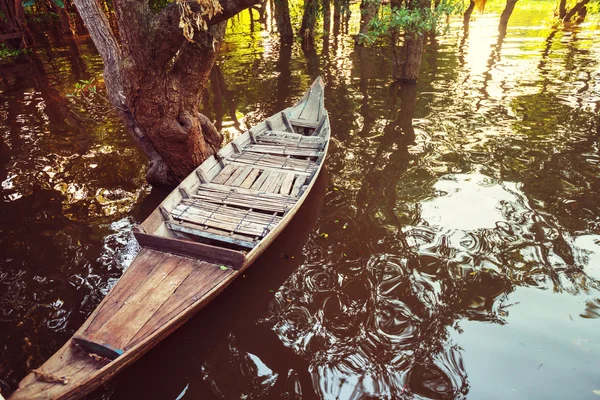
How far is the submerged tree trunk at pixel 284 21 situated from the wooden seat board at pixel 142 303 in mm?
15382

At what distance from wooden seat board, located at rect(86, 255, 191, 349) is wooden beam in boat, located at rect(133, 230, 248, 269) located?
122 mm

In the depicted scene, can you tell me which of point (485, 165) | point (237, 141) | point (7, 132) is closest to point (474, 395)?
point (485, 165)

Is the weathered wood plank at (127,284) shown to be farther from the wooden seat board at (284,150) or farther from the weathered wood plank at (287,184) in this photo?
the wooden seat board at (284,150)

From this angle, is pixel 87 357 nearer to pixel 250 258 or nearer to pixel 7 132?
pixel 250 258

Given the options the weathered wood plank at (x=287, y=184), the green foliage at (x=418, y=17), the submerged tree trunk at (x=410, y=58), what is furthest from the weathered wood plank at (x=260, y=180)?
the submerged tree trunk at (x=410, y=58)

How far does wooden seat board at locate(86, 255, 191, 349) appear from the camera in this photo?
10.7 ft

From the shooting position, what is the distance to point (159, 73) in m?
5.06

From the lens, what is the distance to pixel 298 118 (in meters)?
8.18

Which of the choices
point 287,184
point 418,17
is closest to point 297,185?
point 287,184

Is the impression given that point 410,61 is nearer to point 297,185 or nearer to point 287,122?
point 287,122

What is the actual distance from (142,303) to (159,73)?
10.3 feet

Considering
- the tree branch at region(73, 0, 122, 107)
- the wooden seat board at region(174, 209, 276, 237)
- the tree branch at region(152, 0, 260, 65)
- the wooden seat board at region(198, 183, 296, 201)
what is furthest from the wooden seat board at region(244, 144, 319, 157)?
the tree branch at region(73, 0, 122, 107)

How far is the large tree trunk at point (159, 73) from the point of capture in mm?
4695

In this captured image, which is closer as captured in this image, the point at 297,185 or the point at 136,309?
the point at 136,309
